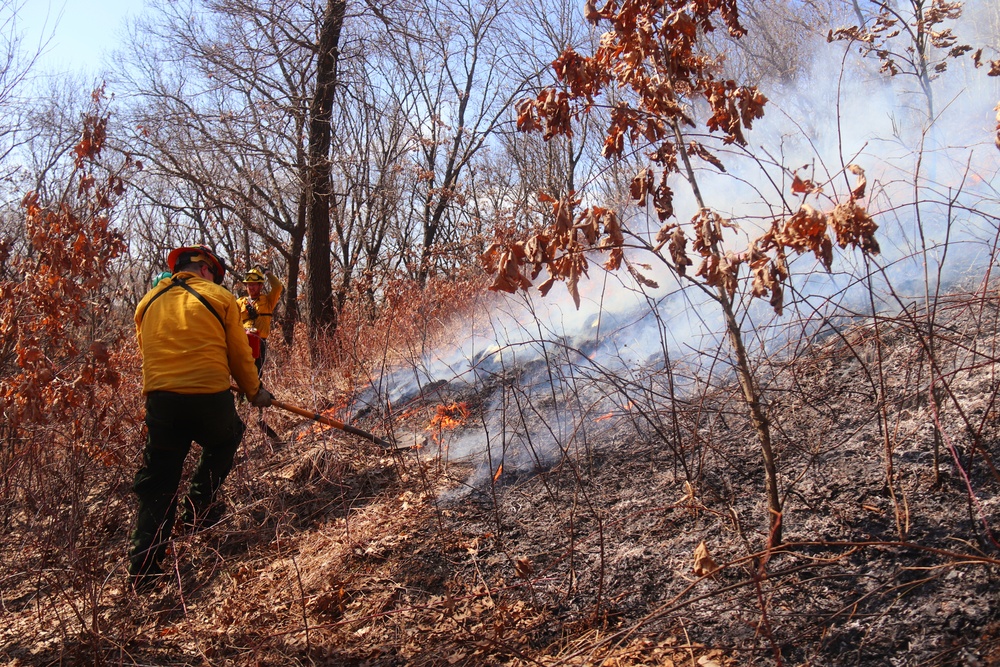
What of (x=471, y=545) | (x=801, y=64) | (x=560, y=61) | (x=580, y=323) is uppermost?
(x=801, y=64)

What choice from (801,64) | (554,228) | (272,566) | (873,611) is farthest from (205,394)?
(801,64)

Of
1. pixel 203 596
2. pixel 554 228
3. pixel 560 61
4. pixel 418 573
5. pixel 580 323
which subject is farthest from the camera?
pixel 580 323

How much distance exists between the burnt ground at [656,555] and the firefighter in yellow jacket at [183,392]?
0.35 m

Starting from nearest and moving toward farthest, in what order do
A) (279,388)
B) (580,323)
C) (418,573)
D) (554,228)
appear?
(554,228)
(418,573)
(580,323)
(279,388)

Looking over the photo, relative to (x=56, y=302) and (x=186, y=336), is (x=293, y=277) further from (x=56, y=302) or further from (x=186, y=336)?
(x=186, y=336)

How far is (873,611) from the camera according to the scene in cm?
249

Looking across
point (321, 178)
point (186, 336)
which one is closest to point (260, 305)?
point (186, 336)

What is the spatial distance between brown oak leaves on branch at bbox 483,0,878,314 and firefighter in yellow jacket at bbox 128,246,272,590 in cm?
237

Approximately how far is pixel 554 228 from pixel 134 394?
20.7 ft

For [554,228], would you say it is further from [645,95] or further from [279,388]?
[279,388]

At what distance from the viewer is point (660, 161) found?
294cm

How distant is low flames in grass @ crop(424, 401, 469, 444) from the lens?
5.11 metres

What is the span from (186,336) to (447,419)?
77.2 inches

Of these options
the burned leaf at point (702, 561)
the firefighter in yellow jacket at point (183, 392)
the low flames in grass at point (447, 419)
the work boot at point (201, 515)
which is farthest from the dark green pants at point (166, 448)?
the burned leaf at point (702, 561)
